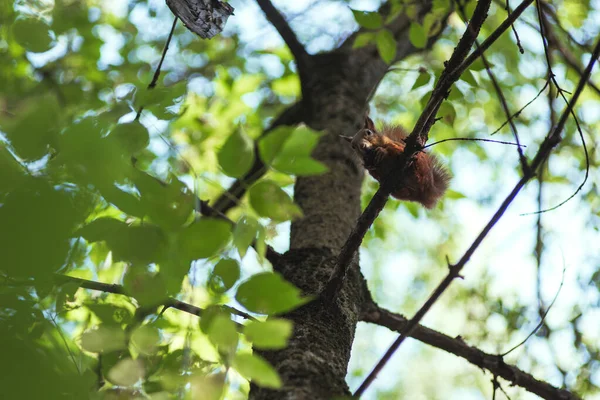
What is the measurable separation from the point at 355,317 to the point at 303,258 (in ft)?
0.96

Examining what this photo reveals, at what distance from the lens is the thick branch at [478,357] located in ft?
6.79

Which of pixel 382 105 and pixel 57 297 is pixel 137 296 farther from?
pixel 382 105

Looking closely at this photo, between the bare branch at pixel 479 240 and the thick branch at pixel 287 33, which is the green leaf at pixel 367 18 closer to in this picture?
the thick branch at pixel 287 33

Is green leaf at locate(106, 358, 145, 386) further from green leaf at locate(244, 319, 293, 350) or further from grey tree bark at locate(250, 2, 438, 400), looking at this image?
grey tree bark at locate(250, 2, 438, 400)

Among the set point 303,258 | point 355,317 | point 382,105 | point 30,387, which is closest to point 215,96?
point 382,105

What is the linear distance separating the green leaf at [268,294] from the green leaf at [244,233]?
69 mm

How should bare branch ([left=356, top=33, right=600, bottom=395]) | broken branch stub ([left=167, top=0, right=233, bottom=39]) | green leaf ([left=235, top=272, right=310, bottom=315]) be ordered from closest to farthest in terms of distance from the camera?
green leaf ([left=235, top=272, right=310, bottom=315]), bare branch ([left=356, top=33, right=600, bottom=395]), broken branch stub ([left=167, top=0, right=233, bottom=39])

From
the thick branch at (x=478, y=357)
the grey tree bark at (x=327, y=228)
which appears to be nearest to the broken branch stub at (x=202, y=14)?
the grey tree bark at (x=327, y=228)

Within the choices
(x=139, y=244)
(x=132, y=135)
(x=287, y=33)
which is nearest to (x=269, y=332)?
(x=139, y=244)

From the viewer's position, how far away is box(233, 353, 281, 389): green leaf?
846 mm

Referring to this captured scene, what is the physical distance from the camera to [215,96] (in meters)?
4.08

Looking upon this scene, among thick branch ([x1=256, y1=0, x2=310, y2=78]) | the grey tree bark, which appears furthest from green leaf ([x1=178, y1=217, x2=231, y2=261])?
thick branch ([x1=256, y1=0, x2=310, y2=78])

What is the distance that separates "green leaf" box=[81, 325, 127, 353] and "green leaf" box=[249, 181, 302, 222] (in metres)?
0.36

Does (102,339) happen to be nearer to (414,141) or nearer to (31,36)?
(414,141)
